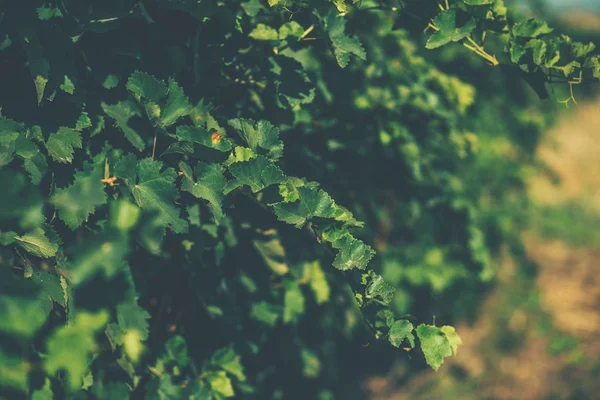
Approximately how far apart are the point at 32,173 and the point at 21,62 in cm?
31

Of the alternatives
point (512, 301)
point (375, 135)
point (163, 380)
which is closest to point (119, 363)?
point (163, 380)

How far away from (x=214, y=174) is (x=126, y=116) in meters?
0.37

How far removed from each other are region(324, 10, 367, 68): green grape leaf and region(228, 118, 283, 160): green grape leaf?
295 millimetres

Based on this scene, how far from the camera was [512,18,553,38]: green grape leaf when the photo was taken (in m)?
1.24

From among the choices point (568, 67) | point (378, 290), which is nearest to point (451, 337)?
point (378, 290)

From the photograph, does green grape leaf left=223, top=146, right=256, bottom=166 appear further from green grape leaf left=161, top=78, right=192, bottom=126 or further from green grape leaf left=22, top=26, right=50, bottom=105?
green grape leaf left=22, top=26, right=50, bottom=105

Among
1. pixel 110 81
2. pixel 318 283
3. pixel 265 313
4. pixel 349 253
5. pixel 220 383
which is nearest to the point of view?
pixel 349 253

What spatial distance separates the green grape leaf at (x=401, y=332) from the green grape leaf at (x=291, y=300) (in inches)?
27.7

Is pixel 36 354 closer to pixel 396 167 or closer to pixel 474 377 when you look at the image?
pixel 396 167

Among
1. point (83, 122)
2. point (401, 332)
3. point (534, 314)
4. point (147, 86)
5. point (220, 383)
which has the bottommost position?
point (534, 314)

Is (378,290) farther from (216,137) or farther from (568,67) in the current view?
(568,67)

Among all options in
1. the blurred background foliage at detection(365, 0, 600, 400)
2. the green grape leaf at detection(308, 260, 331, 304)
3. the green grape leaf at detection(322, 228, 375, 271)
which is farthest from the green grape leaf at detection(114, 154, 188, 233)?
the blurred background foliage at detection(365, 0, 600, 400)

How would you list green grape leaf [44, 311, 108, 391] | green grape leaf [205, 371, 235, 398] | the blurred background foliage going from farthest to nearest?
the blurred background foliage
green grape leaf [205, 371, 235, 398]
green grape leaf [44, 311, 108, 391]

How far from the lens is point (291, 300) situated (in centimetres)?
171
